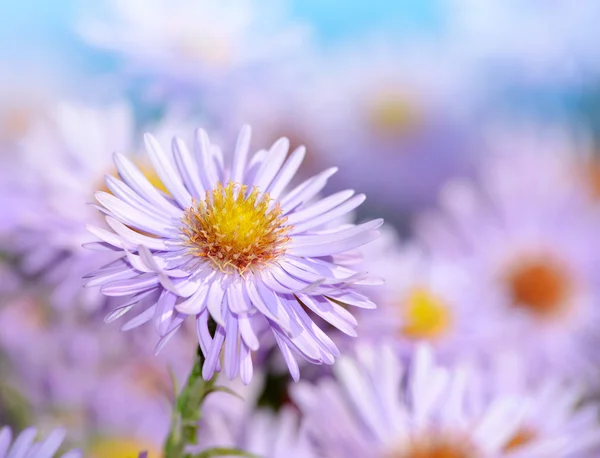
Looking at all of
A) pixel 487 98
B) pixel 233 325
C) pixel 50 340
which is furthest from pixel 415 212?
pixel 233 325

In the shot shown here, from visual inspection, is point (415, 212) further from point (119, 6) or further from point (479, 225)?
point (119, 6)

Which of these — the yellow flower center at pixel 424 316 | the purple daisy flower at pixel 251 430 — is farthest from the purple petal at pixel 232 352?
the yellow flower center at pixel 424 316

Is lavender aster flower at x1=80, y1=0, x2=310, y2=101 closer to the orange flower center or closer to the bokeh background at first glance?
the bokeh background

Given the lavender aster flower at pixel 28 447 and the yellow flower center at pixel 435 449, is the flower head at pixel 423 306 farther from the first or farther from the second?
the lavender aster flower at pixel 28 447

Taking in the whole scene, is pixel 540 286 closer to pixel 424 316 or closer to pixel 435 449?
pixel 424 316

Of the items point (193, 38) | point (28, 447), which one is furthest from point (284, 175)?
point (193, 38)

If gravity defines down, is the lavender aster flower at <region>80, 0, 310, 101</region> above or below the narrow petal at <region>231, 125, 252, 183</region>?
above

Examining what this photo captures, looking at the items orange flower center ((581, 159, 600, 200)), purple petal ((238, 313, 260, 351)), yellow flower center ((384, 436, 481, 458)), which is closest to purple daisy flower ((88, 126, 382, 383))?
purple petal ((238, 313, 260, 351))
